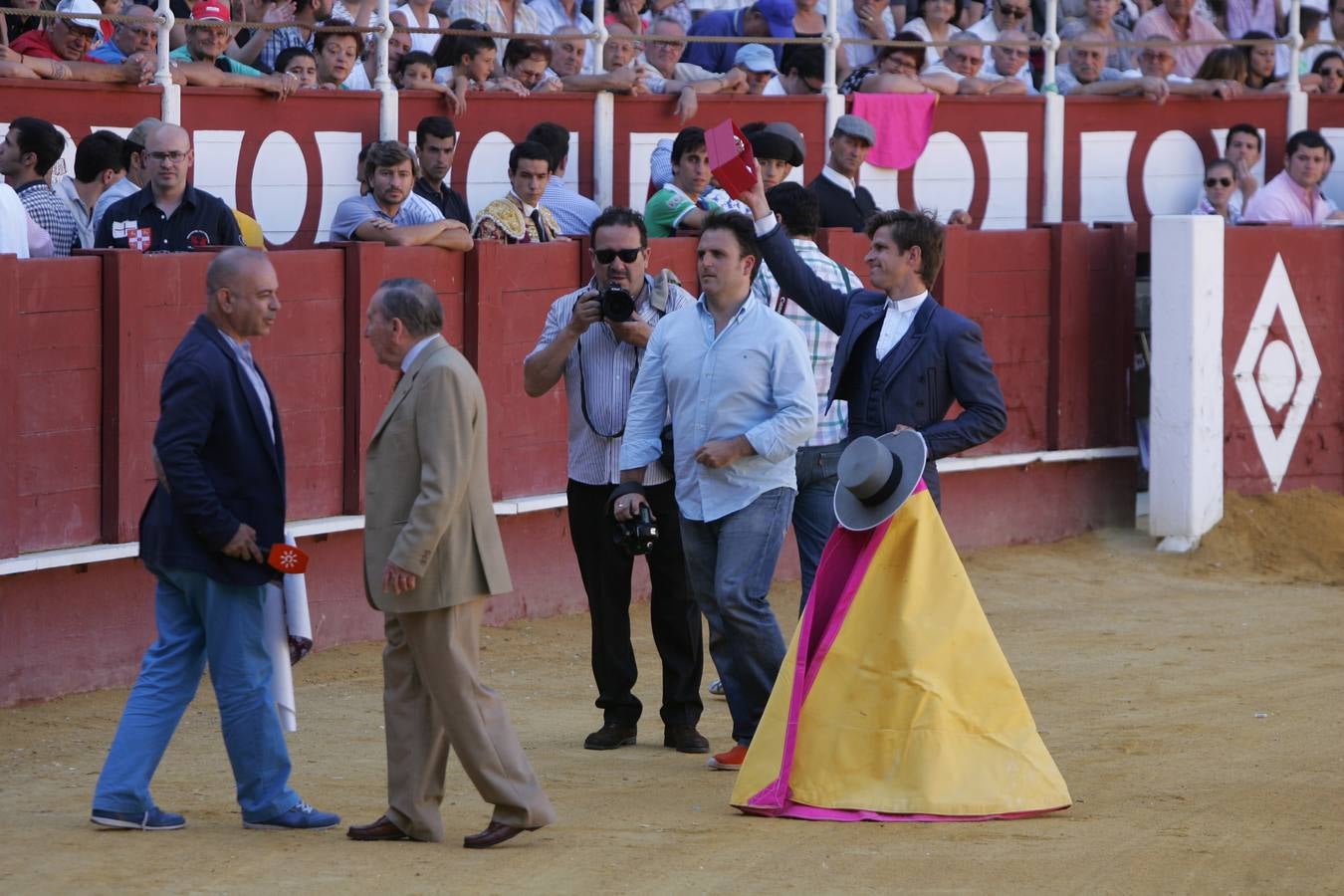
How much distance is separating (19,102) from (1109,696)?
5.29 meters

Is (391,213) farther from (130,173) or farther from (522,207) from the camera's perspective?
(130,173)

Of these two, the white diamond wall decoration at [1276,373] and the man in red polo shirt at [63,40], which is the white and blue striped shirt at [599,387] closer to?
the man in red polo shirt at [63,40]

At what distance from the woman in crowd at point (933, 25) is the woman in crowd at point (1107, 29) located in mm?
1099

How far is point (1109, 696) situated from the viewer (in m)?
8.58

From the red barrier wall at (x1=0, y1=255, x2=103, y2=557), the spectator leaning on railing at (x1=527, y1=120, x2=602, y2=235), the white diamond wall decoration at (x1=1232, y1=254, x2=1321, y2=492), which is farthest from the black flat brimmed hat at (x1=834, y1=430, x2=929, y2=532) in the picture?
the white diamond wall decoration at (x1=1232, y1=254, x2=1321, y2=492)

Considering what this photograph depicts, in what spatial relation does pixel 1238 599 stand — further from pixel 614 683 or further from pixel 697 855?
pixel 697 855

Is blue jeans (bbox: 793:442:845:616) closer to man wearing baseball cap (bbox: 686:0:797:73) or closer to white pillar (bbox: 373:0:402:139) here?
white pillar (bbox: 373:0:402:139)

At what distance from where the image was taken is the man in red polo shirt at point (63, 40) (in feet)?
32.1

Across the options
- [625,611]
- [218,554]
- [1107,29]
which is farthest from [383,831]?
[1107,29]

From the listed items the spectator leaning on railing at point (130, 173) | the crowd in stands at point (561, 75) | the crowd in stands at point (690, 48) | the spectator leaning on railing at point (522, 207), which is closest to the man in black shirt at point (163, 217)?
the crowd in stands at point (561, 75)

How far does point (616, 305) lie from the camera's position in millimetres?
6949

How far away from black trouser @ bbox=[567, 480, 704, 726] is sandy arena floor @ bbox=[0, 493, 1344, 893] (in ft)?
0.70

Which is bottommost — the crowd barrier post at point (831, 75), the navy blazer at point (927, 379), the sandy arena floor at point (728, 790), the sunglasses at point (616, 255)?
the sandy arena floor at point (728, 790)

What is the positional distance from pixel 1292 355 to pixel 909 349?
7455 mm
